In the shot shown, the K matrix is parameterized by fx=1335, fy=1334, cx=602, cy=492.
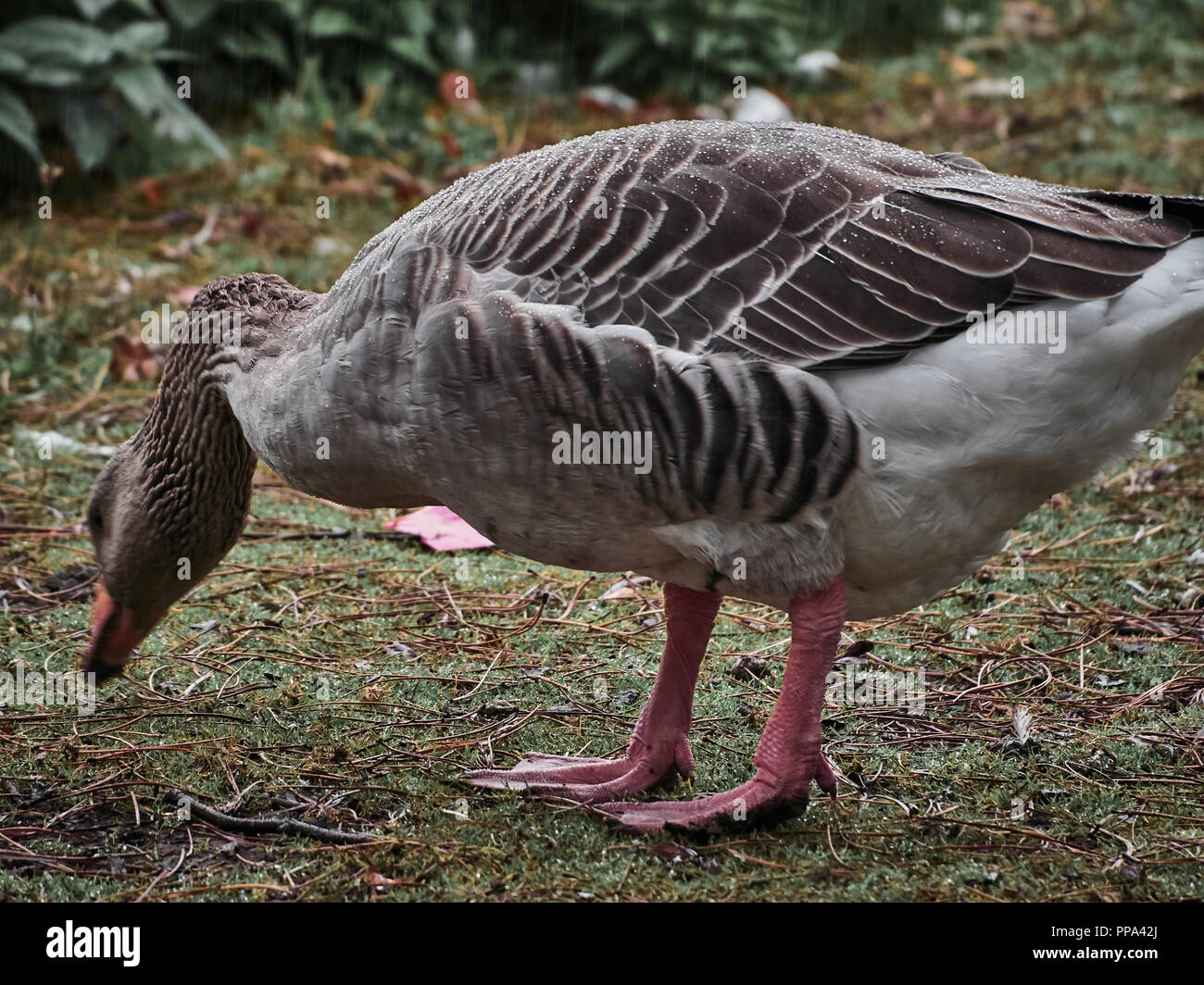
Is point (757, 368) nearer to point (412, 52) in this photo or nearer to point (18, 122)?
point (18, 122)

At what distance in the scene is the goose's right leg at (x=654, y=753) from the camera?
4.09m

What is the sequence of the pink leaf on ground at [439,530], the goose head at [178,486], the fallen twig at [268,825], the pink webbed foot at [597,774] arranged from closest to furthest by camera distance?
the fallen twig at [268,825] → the pink webbed foot at [597,774] → the goose head at [178,486] → the pink leaf on ground at [439,530]

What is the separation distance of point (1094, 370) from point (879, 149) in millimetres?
967

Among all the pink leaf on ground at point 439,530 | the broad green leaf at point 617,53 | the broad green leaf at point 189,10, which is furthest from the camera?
the broad green leaf at point 617,53

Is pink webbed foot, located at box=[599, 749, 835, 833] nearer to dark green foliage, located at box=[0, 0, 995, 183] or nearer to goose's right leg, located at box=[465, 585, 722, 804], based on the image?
goose's right leg, located at box=[465, 585, 722, 804]

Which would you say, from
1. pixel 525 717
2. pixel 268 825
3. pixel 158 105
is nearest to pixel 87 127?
pixel 158 105

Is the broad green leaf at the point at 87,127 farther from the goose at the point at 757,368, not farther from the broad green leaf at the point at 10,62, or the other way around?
the goose at the point at 757,368

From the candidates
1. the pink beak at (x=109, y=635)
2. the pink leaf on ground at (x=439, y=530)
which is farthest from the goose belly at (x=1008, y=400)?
the pink leaf on ground at (x=439, y=530)

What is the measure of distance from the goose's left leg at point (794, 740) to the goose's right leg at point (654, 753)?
30 centimetres

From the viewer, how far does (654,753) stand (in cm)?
414

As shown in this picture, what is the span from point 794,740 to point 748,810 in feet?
0.77

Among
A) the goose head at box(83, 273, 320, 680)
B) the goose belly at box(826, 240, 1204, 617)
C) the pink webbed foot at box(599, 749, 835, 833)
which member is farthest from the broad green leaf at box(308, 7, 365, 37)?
the pink webbed foot at box(599, 749, 835, 833)

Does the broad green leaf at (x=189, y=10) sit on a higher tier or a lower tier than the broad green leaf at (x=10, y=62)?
higher

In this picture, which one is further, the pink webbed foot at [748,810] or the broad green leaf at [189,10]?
the broad green leaf at [189,10]
